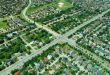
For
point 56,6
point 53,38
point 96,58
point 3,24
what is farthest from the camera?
point 56,6

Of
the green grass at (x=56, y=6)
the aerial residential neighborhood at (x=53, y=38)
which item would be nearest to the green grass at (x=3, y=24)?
the aerial residential neighborhood at (x=53, y=38)

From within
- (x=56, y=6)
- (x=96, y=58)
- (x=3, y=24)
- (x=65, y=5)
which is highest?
(x=3, y=24)

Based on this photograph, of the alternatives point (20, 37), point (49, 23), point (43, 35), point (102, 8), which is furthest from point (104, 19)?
point (20, 37)

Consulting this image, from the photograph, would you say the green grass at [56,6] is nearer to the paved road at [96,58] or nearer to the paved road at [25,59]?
the paved road at [25,59]

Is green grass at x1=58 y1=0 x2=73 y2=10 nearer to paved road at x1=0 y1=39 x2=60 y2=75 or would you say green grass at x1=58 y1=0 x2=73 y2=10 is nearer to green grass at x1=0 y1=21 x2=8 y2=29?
green grass at x1=0 y1=21 x2=8 y2=29

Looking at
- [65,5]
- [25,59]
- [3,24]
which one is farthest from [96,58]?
[65,5]

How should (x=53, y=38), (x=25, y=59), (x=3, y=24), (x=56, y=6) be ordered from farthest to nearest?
(x=56, y=6) → (x=3, y=24) → (x=53, y=38) → (x=25, y=59)

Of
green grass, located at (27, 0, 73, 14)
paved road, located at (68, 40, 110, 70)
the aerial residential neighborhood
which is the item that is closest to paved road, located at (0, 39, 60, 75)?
the aerial residential neighborhood

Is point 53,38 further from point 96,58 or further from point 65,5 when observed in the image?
point 65,5

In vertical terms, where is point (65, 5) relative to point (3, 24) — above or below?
below
